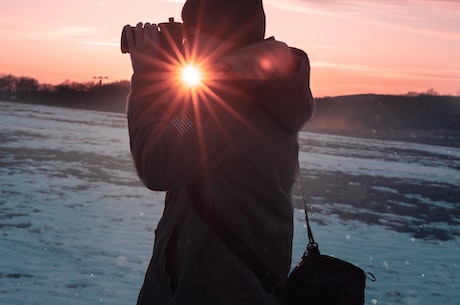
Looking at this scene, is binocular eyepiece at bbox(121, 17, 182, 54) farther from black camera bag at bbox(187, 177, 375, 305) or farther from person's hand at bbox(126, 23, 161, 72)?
black camera bag at bbox(187, 177, 375, 305)

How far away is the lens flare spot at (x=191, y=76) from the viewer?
1.80m

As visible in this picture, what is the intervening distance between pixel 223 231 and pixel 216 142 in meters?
0.25

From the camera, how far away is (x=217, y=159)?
5.92 ft

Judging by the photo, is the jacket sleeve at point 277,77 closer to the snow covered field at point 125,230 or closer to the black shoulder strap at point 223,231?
the black shoulder strap at point 223,231

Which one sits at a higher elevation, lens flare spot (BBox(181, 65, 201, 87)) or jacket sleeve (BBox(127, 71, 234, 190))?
lens flare spot (BBox(181, 65, 201, 87))

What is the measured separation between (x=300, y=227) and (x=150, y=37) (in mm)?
7479

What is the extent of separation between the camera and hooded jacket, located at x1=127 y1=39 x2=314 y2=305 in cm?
178

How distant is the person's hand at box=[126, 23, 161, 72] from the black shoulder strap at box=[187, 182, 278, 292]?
1.26ft

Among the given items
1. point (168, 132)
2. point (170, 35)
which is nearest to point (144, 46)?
point (170, 35)

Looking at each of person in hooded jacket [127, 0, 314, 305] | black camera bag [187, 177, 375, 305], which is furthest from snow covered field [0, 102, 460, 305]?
person in hooded jacket [127, 0, 314, 305]

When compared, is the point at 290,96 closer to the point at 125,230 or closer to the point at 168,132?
the point at 168,132

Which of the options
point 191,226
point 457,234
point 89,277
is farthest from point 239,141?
point 457,234

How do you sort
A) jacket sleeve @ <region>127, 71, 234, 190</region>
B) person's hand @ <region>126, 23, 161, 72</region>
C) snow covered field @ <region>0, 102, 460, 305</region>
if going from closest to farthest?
1. jacket sleeve @ <region>127, 71, 234, 190</region>
2. person's hand @ <region>126, 23, 161, 72</region>
3. snow covered field @ <region>0, 102, 460, 305</region>

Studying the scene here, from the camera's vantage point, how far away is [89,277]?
230 inches
